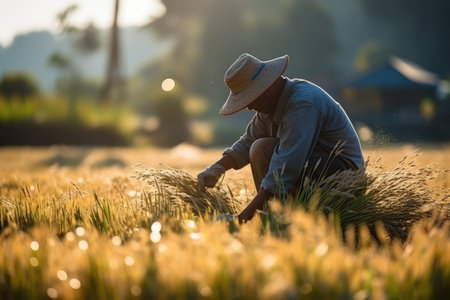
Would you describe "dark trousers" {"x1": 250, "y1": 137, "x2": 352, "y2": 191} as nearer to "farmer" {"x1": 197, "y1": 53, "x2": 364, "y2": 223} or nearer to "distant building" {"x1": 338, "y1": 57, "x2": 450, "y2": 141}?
"farmer" {"x1": 197, "y1": 53, "x2": 364, "y2": 223}

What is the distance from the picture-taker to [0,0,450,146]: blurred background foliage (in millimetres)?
17828

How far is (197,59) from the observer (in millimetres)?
53875

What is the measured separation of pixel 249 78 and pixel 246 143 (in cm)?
69

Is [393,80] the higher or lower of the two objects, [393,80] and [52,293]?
the lower

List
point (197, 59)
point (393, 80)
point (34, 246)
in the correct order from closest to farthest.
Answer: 1. point (34, 246)
2. point (393, 80)
3. point (197, 59)

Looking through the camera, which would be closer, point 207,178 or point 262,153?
point 262,153

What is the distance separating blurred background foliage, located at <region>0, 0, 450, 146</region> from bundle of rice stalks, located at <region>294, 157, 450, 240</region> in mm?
3490

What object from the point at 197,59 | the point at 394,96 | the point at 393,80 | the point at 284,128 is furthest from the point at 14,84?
the point at 197,59

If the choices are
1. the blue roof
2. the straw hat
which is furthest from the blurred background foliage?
the blue roof

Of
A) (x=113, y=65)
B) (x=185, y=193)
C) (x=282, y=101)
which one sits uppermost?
Result: (x=113, y=65)

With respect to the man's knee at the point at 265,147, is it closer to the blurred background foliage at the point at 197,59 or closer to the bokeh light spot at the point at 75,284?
the bokeh light spot at the point at 75,284

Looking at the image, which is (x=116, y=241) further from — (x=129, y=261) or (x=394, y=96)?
(x=394, y=96)

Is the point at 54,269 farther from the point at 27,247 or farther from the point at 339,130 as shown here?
the point at 339,130

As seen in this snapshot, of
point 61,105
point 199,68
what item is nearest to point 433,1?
point 199,68
